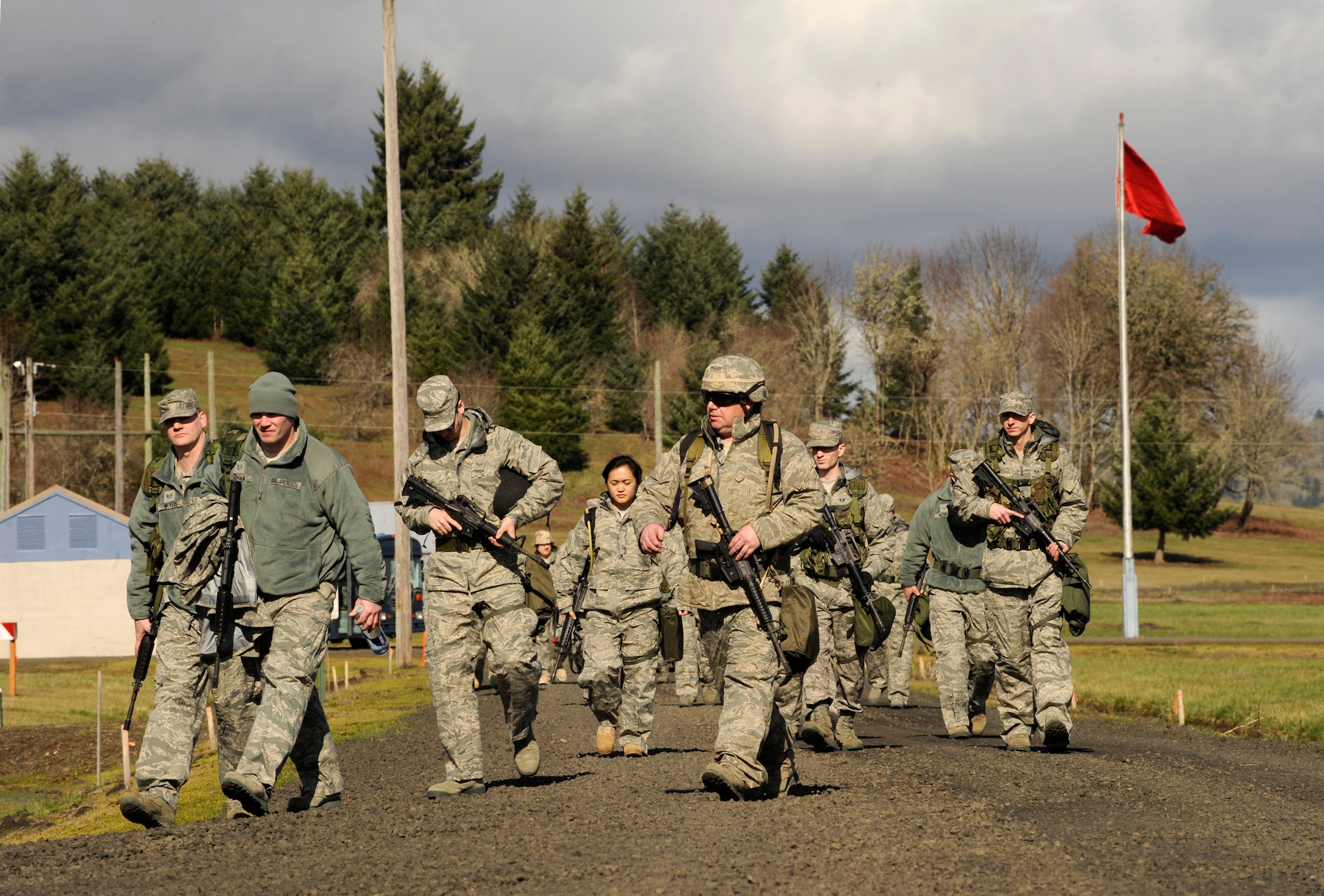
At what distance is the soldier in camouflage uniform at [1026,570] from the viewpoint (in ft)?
36.9

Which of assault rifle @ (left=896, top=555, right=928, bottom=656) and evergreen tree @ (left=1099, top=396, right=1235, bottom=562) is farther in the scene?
evergreen tree @ (left=1099, top=396, right=1235, bottom=562)

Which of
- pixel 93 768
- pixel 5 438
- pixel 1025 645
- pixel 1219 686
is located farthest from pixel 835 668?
pixel 5 438

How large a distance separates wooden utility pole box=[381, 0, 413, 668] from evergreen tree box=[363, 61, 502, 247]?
69029 millimetres

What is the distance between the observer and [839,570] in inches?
509

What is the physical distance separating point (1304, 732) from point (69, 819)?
1128cm

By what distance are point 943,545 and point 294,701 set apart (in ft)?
21.5

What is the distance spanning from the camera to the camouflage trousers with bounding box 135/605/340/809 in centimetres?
802

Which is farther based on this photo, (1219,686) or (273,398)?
(1219,686)

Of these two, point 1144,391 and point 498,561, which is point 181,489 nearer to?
point 498,561

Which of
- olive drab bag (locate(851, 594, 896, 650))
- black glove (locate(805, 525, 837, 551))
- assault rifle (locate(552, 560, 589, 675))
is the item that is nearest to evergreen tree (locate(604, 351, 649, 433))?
assault rifle (locate(552, 560, 589, 675))

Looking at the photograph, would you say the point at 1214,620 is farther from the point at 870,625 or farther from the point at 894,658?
the point at 870,625

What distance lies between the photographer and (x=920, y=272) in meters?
86.6

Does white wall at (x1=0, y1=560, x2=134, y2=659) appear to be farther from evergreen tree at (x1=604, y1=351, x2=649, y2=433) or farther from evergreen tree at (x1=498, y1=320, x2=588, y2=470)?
evergreen tree at (x1=604, y1=351, x2=649, y2=433)

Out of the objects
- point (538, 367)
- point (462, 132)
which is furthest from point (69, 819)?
point (462, 132)
